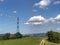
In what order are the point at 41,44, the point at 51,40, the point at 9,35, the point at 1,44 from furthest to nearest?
1. the point at 9,35
2. the point at 51,40
3. the point at 41,44
4. the point at 1,44

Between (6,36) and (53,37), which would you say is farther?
(6,36)

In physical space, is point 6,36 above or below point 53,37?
above

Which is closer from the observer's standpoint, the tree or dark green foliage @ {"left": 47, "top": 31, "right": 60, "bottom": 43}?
dark green foliage @ {"left": 47, "top": 31, "right": 60, "bottom": 43}

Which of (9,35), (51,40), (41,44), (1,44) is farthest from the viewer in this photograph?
(9,35)

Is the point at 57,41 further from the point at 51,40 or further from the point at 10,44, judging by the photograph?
the point at 10,44

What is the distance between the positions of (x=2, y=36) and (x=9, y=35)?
13.4 ft

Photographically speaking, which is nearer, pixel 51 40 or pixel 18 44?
pixel 18 44

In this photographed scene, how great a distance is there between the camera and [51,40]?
83.9 meters

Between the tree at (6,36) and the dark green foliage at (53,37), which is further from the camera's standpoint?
→ the tree at (6,36)

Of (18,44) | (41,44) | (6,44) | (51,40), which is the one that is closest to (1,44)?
(6,44)

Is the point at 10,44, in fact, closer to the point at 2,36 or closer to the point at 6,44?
the point at 6,44

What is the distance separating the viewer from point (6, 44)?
59719 mm

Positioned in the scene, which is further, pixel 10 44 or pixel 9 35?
pixel 9 35

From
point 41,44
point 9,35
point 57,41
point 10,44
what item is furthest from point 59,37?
point 10,44
